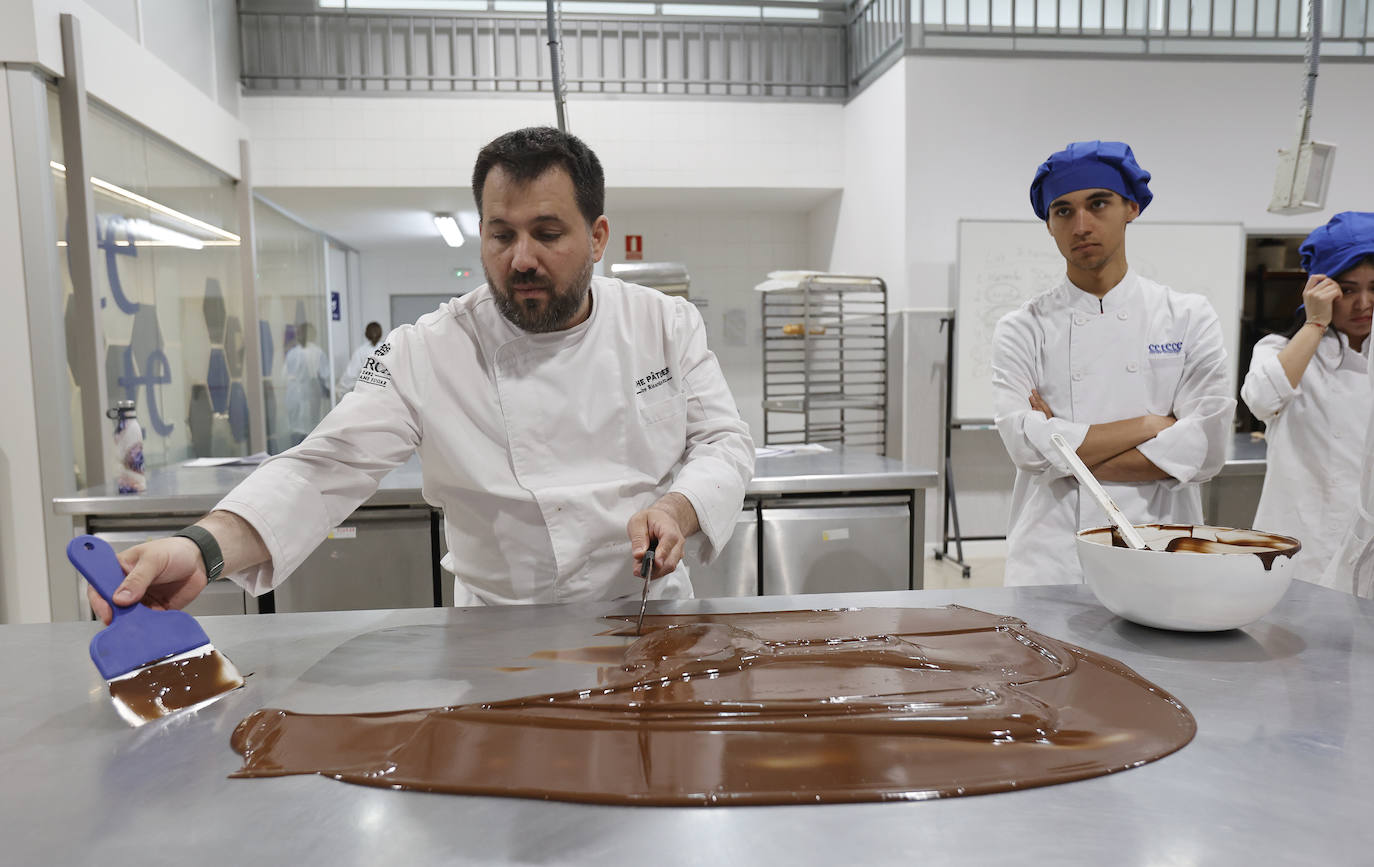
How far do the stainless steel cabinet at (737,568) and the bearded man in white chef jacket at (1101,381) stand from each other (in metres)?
0.81

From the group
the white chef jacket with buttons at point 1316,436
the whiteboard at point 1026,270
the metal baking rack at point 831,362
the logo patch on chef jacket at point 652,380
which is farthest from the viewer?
the metal baking rack at point 831,362

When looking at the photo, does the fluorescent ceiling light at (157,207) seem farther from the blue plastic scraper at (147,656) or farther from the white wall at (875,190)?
the white wall at (875,190)

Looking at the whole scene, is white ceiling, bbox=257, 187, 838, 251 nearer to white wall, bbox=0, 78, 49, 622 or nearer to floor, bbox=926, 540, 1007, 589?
white wall, bbox=0, 78, 49, 622

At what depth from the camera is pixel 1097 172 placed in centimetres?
172

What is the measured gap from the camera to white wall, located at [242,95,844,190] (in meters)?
5.03

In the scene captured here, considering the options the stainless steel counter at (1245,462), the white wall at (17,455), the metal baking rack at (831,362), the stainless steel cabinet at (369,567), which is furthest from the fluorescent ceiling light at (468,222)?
the stainless steel counter at (1245,462)

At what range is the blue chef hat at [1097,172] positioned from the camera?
5.65 ft

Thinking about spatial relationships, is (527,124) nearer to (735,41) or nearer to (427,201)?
(427,201)

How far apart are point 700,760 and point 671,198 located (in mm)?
5164

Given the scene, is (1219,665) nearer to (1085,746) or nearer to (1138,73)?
(1085,746)

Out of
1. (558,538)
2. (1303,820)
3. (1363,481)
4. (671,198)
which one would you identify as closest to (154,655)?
(558,538)

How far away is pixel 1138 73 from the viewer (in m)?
4.69

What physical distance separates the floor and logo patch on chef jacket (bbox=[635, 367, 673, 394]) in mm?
2923

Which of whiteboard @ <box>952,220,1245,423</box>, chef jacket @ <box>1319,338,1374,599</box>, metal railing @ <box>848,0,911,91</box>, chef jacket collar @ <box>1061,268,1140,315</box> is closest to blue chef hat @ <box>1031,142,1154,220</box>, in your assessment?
chef jacket collar @ <box>1061,268,1140,315</box>
